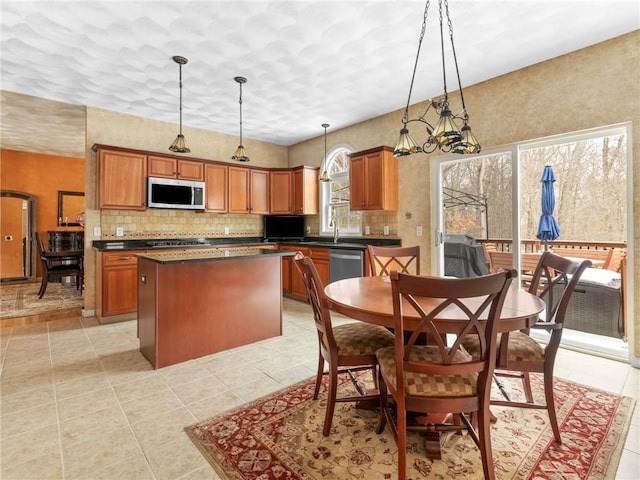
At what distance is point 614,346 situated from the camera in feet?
10.2

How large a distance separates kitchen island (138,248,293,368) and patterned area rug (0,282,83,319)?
110 inches

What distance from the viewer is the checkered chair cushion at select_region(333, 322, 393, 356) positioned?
1900 millimetres

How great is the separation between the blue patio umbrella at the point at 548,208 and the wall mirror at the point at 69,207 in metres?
9.10

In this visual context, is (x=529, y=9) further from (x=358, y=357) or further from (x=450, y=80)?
(x=358, y=357)

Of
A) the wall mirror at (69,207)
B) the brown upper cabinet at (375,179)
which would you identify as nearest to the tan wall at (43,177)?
the wall mirror at (69,207)

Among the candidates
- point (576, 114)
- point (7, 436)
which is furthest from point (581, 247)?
point (7, 436)

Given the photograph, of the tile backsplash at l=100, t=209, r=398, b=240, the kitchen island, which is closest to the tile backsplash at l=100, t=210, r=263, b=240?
the tile backsplash at l=100, t=209, r=398, b=240

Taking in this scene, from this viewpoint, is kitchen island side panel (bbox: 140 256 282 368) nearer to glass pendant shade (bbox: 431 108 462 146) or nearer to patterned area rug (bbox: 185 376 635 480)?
patterned area rug (bbox: 185 376 635 480)

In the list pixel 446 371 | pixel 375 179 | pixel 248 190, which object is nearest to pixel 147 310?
pixel 446 371

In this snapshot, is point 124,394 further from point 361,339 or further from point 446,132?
point 446,132

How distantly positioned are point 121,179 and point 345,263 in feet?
10.9

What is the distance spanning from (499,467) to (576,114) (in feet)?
10.2

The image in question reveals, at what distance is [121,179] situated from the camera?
438 cm

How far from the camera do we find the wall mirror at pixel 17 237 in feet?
22.5
